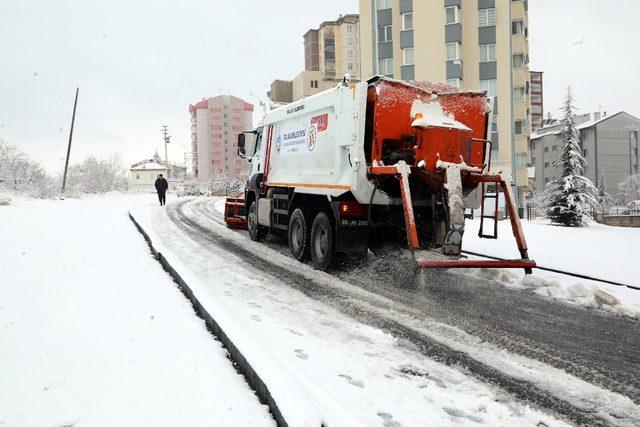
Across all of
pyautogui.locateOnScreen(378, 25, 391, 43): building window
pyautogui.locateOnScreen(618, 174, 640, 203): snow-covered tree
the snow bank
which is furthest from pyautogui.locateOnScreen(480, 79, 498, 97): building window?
pyautogui.locateOnScreen(618, 174, 640, 203): snow-covered tree

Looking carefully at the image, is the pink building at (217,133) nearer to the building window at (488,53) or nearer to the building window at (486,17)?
the building window at (486,17)

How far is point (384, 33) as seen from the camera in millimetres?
38125

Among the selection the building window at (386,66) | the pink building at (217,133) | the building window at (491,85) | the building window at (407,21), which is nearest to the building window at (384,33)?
the building window at (407,21)

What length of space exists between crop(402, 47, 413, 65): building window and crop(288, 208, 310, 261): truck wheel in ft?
102

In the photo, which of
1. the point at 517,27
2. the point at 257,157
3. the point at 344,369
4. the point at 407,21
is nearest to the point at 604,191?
the point at 517,27

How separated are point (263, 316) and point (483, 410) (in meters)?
2.61

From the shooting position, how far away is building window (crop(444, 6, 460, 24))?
3488cm

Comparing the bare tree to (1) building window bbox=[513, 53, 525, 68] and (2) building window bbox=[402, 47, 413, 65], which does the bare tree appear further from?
(1) building window bbox=[513, 53, 525, 68]

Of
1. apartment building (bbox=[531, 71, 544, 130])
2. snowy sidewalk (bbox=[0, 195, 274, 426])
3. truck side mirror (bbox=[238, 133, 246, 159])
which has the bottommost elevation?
snowy sidewalk (bbox=[0, 195, 274, 426])

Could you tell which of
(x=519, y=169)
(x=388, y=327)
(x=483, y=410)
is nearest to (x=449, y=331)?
(x=388, y=327)

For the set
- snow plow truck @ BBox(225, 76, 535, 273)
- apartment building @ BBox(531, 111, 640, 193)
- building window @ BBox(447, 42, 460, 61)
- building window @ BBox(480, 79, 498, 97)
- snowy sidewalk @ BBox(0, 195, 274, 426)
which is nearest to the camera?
snowy sidewalk @ BBox(0, 195, 274, 426)

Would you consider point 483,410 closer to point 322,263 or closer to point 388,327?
point 388,327

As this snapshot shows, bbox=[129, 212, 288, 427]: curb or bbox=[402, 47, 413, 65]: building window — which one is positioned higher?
bbox=[402, 47, 413, 65]: building window

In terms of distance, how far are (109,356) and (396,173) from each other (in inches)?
167
